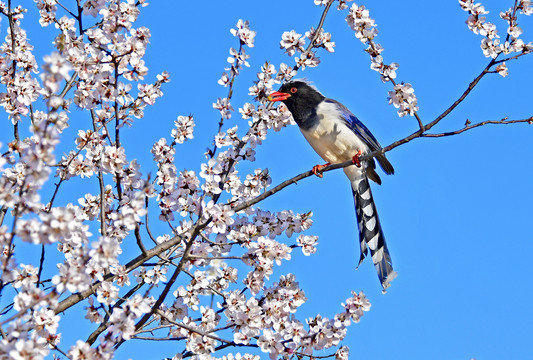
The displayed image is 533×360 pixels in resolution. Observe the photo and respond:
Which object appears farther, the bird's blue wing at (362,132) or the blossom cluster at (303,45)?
the bird's blue wing at (362,132)

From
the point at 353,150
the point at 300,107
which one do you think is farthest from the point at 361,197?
the point at 300,107

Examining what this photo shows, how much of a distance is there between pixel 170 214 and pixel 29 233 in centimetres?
157

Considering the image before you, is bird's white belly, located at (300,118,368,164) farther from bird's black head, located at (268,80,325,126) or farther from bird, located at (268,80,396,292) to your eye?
bird's black head, located at (268,80,325,126)

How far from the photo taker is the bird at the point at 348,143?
566 cm

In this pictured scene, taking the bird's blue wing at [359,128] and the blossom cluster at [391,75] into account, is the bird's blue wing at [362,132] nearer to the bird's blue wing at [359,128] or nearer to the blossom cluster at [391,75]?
the bird's blue wing at [359,128]

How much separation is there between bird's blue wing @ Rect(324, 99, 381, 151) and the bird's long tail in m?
0.32

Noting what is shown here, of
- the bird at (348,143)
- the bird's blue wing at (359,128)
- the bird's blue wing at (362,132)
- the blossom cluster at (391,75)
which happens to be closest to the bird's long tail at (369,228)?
the bird at (348,143)

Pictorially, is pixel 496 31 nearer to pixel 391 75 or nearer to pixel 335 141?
pixel 391 75

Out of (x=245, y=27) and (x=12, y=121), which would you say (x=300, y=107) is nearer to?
(x=245, y=27)

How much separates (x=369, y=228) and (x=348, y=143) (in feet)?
2.63

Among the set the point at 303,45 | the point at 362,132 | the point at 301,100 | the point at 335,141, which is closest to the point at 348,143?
the point at 335,141

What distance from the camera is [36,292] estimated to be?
10.0ft

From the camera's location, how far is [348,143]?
5703mm

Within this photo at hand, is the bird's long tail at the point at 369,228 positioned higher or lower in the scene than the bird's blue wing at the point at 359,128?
lower
